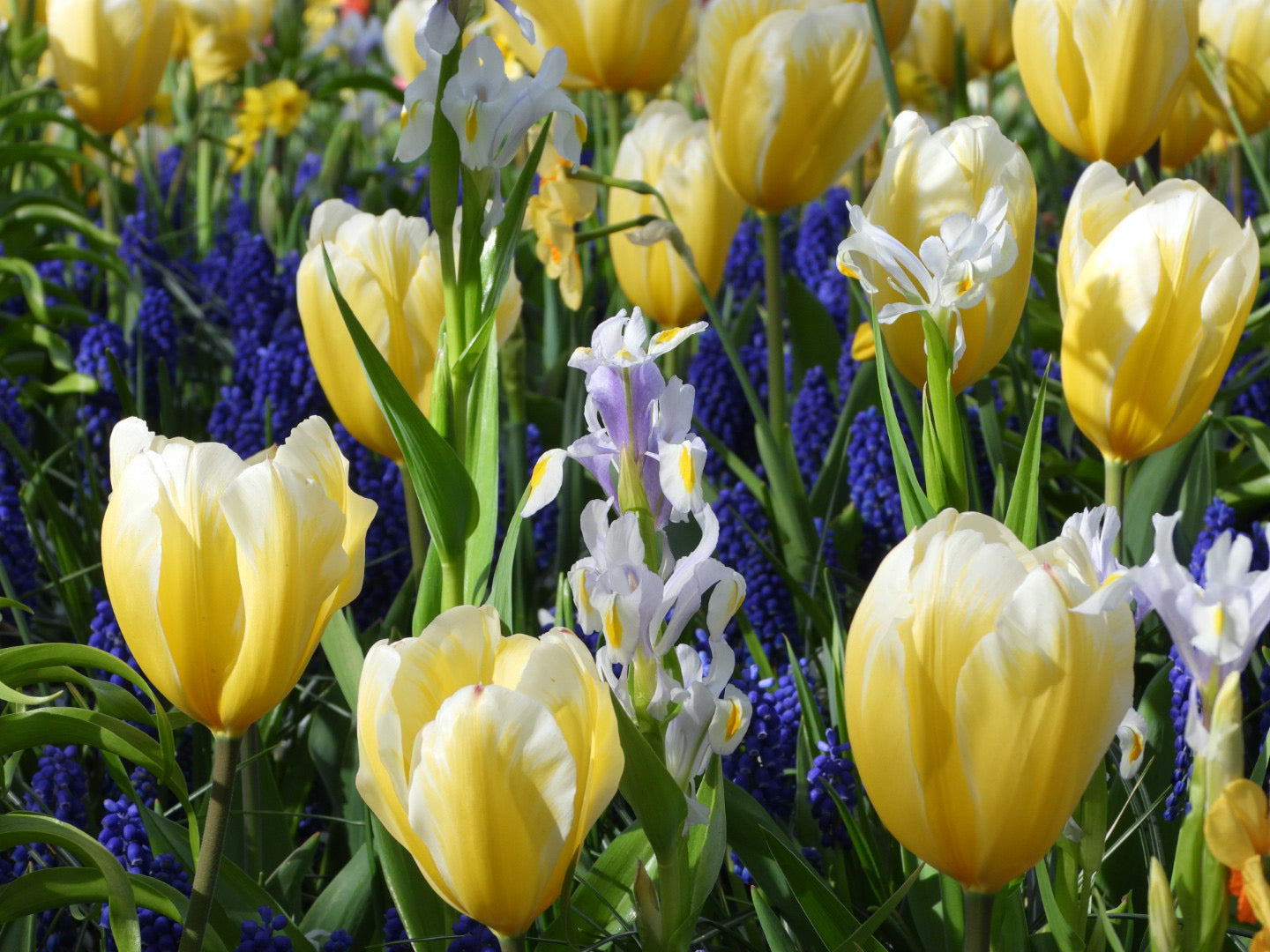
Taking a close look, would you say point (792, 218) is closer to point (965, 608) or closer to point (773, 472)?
point (773, 472)

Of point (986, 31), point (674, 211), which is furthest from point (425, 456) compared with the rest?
point (986, 31)

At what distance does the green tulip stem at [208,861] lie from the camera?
→ 24.0 inches

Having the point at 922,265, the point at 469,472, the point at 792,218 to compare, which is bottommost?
the point at 792,218

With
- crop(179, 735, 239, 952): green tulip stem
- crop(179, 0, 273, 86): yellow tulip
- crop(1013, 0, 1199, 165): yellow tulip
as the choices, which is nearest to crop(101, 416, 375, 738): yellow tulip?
crop(179, 735, 239, 952): green tulip stem

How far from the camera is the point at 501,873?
0.53 m

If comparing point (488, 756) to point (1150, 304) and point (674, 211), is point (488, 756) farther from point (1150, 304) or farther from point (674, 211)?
point (674, 211)

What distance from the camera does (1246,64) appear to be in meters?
1.55

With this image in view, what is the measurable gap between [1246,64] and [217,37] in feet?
5.92

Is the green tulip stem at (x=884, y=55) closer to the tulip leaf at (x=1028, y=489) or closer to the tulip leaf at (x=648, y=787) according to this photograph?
the tulip leaf at (x=1028, y=489)

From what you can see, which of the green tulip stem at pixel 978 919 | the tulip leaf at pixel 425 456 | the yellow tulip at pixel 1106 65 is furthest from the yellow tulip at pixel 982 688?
the yellow tulip at pixel 1106 65

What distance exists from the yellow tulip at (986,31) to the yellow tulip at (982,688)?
173 centimetres

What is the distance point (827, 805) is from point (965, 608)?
333 millimetres

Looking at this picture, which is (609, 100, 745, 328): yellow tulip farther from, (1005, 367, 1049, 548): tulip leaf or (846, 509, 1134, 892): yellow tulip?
(846, 509, 1134, 892): yellow tulip

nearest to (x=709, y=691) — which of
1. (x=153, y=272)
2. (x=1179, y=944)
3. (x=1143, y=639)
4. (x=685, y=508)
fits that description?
(x=685, y=508)
